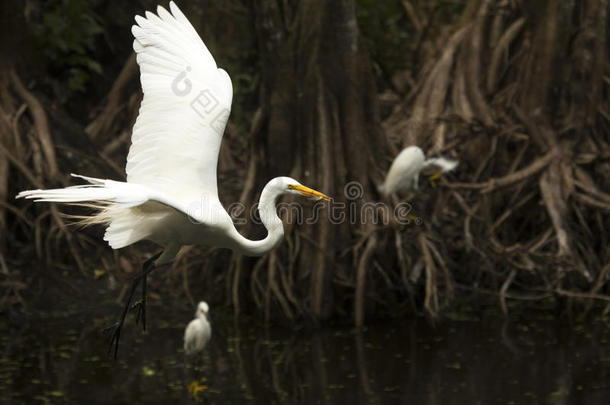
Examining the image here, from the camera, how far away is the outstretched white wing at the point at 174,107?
175 inches

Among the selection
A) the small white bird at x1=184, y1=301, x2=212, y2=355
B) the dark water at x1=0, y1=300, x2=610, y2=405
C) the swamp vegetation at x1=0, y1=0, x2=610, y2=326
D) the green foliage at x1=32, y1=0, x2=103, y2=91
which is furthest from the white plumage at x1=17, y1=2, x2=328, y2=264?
the green foliage at x1=32, y1=0, x2=103, y2=91

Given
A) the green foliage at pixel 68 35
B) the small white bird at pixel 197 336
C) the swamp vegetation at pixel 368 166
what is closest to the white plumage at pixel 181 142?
the small white bird at pixel 197 336

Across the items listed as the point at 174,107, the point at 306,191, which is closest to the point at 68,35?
the point at 174,107

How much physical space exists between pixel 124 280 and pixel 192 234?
3541 mm

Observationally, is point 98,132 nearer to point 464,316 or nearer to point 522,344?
point 464,316

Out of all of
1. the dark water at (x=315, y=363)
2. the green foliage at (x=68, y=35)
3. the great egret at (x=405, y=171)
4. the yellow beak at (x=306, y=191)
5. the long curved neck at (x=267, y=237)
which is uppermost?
the green foliage at (x=68, y=35)

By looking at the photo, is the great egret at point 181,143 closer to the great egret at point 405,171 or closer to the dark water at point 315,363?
the dark water at point 315,363

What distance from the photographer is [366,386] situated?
5.55 meters

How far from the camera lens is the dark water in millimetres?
5410

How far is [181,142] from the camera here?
177 inches

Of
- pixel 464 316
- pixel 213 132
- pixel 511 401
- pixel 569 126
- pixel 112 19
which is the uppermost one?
pixel 112 19

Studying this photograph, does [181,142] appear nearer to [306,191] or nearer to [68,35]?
[306,191]

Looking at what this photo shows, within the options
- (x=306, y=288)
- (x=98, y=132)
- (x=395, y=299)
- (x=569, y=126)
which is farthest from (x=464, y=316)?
(x=98, y=132)

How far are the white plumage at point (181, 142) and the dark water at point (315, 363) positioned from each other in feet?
4.53
